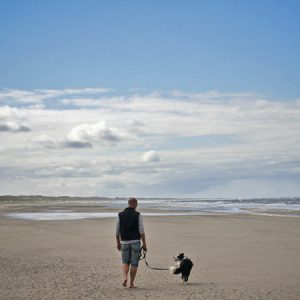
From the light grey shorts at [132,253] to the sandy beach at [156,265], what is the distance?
604mm

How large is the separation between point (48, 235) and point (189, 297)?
1415cm

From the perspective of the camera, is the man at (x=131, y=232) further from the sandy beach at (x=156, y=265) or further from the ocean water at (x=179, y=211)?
the ocean water at (x=179, y=211)

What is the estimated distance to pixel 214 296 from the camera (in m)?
10.5

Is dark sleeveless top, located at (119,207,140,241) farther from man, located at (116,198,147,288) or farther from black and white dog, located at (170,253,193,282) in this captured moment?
black and white dog, located at (170,253,193,282)

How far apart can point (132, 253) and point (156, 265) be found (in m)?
3.51

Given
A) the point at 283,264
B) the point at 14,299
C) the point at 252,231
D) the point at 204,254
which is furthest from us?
the point at 252,231

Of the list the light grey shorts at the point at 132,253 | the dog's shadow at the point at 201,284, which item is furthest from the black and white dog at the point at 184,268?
the light grey shorts at the point at 132,253

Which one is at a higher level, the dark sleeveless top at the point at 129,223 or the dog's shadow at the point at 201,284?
the dark sleeveless top at the point at 129,223

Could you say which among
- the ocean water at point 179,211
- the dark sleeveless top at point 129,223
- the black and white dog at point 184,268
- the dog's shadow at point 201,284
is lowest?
the dog's shadow at point 201,284

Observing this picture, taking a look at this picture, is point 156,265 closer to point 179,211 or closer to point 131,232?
point 131,232

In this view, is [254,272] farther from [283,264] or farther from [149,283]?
[149,283]

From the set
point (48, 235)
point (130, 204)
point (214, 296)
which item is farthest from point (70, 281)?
point (48, 235)

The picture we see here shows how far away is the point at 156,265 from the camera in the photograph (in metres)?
14.8

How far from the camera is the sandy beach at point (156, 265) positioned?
10883 millimetres
